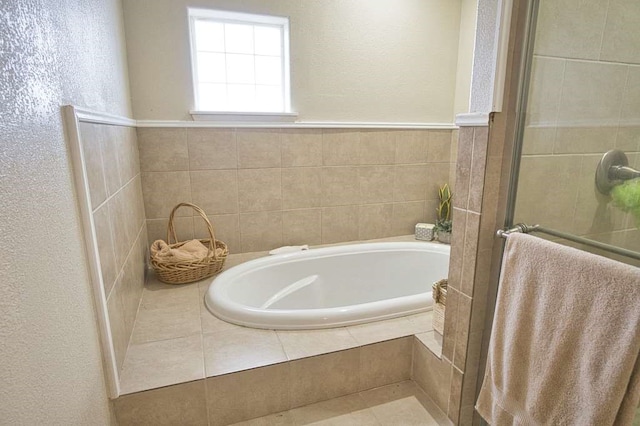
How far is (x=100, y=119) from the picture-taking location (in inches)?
49.5

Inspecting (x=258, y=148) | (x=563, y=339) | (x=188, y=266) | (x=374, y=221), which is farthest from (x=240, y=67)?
(x=563, y=339)

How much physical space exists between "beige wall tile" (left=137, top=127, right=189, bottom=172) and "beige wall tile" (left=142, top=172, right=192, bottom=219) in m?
0.04

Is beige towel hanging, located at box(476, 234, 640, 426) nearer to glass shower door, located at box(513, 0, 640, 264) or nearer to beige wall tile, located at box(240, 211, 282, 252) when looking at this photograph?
glass shower door, located at box(513, 0, 640, 264)

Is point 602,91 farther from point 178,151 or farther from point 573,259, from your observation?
point 178,151

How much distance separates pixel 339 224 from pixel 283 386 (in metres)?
1.41

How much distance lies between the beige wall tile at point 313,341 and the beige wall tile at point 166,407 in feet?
1.19

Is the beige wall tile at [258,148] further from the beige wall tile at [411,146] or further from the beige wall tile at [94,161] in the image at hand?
the beige wall tile at [94,161]

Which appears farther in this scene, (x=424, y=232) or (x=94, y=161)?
(x=424, y=232)

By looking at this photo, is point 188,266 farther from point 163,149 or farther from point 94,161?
point 94,161

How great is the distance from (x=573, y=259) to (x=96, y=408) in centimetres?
135

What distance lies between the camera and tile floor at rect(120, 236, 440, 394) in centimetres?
129

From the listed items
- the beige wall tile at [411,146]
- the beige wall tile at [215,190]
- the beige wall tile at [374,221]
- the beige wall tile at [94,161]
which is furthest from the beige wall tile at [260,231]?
the beige wall tile at [94,161]

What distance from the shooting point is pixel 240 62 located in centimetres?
230

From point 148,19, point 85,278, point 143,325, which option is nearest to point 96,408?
point 85,278
